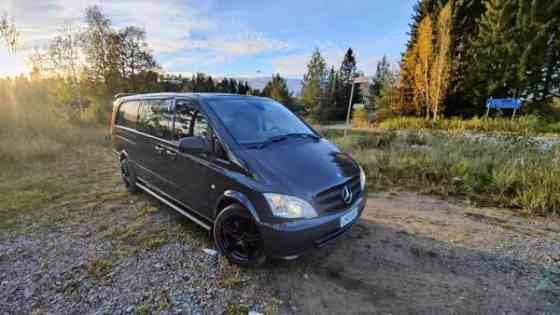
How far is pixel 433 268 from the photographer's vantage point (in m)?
2.36

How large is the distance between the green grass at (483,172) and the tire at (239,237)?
3.13 m

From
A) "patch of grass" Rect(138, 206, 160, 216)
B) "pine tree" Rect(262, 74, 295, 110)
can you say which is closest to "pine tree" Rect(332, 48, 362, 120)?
"pine tree" Rect(262, 74, 295, 110)

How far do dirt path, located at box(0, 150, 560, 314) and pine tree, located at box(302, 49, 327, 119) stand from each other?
28409 millimetres

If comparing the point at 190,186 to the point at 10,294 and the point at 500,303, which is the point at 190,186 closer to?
the point at 10,294

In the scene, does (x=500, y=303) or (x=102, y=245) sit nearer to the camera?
(x=500, y=303)

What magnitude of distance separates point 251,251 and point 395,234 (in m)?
1.87

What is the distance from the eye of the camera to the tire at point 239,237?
7.20ft

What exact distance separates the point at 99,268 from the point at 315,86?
99.7 feet

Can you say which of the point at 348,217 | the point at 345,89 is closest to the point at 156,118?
the point at 348,217

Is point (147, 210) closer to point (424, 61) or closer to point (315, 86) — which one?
point (424, 61)

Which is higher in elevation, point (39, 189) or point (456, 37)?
point (456, 37)

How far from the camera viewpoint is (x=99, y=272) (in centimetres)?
225

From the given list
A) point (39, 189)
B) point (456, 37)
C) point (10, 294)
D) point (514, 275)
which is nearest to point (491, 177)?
point (514, 275)

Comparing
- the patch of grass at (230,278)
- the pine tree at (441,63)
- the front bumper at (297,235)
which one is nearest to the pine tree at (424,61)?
the pine tree at (441,63)
